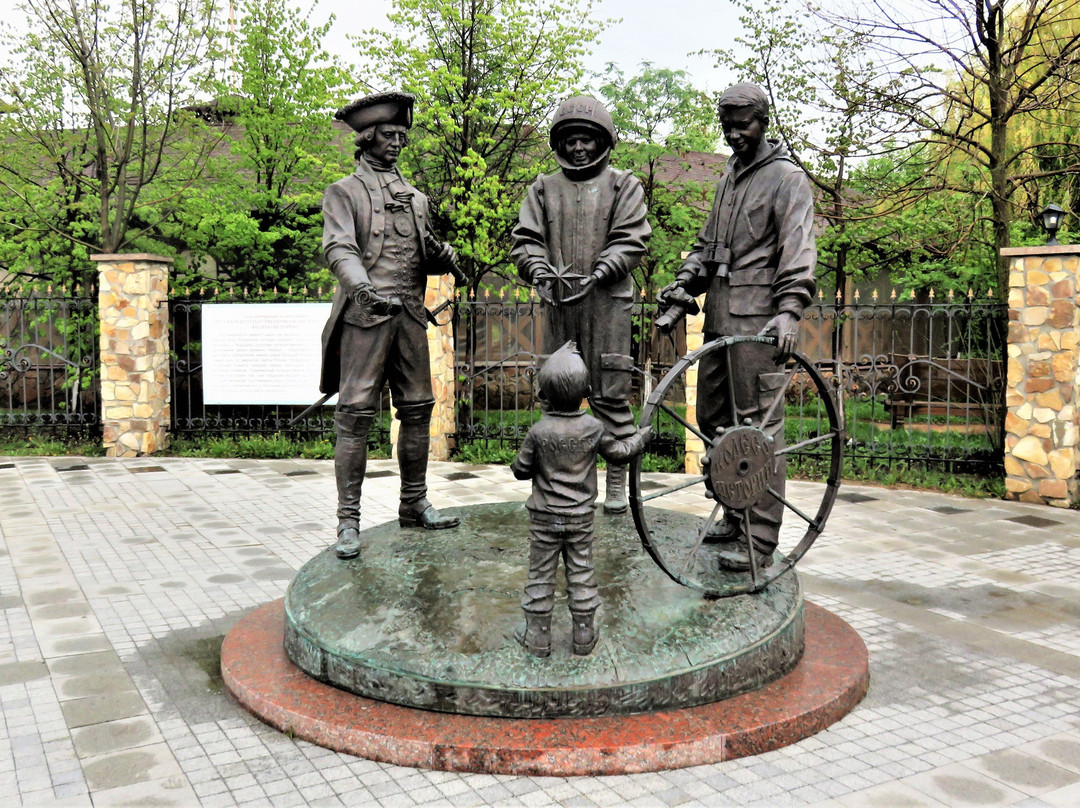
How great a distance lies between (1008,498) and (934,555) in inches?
96.5

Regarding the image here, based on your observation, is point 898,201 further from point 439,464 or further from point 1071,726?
point 1071,726

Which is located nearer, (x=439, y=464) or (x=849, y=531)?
(x=849, y=531)

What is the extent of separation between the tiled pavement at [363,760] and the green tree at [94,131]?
16.5 feet

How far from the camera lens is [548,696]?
3.24 m

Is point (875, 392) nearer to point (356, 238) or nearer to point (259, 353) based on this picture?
point (259, 353)

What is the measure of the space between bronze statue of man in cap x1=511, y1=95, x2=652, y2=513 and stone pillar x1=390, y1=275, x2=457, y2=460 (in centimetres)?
539

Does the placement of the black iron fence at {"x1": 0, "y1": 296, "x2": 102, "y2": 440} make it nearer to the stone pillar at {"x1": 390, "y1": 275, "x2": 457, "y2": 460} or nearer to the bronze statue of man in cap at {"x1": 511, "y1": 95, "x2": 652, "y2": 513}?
the stone pillar at {"x1": 390, "y1": 275, "x2": 457, "y2": 460}

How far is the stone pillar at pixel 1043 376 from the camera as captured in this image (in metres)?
7.99

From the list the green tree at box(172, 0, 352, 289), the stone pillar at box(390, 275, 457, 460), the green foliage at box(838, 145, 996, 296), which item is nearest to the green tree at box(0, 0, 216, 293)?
the green tree at box(172, 0, 352, 289)

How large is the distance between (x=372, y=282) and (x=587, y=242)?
1.05 metres

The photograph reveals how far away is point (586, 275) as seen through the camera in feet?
15.4

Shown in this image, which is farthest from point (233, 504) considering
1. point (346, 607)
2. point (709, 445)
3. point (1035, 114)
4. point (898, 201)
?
point (1035, 114)

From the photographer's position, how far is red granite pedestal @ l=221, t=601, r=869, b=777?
3100 millimetres

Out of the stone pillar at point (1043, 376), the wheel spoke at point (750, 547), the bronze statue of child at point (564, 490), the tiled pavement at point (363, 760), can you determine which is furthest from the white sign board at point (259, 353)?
the bronze statue of child at point (564, 490)
